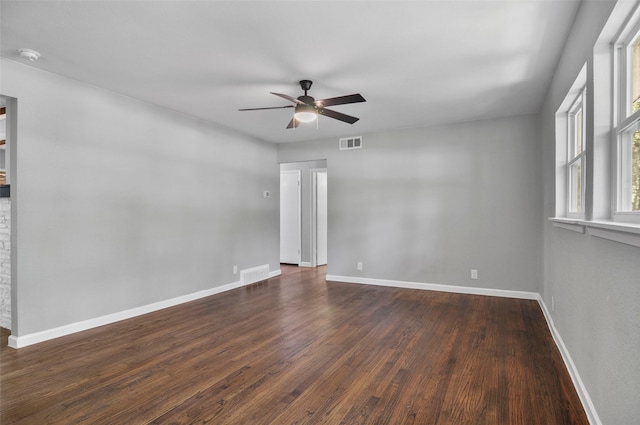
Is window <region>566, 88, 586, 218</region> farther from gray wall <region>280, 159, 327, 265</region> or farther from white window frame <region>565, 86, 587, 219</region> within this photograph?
gray wall <region>280, 159, 327, 265</region>

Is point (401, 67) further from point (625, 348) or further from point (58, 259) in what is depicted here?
point (58, 259)

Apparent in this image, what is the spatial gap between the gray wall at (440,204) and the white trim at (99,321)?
2.38 metres

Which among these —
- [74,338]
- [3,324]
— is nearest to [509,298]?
[74,338]

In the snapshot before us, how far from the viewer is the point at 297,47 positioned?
108 inches

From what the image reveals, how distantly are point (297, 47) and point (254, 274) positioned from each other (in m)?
4.05

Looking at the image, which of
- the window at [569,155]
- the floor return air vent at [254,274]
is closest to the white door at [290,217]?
the floor return air vent at [254,274]

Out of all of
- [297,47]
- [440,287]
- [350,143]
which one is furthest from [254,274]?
[297,47]

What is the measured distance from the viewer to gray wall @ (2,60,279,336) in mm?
3121

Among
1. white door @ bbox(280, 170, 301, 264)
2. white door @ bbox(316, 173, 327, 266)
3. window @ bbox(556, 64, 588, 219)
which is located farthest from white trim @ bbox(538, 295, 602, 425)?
white door @ bbox(280, 170, 301, 264)

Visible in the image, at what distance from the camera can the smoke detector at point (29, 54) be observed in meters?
2.78

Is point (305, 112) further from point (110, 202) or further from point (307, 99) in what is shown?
point (110, 202)

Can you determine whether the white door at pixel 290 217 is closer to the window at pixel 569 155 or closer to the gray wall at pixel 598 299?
the window at pixel 569 155

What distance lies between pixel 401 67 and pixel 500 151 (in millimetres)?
2530

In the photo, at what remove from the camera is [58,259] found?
329cm
